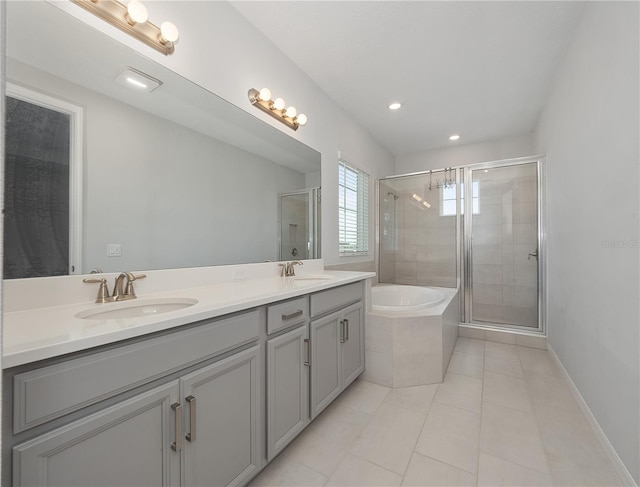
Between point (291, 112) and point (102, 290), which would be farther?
point (291, 112)

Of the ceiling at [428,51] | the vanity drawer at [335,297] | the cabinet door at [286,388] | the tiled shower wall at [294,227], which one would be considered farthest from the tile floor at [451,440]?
the ceiling at [428,51]

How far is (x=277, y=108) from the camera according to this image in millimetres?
1973

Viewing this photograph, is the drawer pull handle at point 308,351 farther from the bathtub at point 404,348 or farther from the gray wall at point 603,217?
the gray wall at point 603,217

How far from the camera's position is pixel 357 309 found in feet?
6.73

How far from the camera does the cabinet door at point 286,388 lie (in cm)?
125

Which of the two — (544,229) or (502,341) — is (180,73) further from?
(502,341)

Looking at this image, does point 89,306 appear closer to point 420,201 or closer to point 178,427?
point 178,427

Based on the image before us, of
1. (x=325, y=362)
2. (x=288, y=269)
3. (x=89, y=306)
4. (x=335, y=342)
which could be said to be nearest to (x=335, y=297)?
(x=335, y=342)

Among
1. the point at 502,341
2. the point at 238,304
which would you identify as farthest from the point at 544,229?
the point at 238,304

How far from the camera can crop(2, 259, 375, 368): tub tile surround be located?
2.19 ft

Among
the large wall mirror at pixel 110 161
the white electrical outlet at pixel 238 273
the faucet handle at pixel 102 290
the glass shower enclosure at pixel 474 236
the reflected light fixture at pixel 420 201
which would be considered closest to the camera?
the large wall mirror at pixel 110 161

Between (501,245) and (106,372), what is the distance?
3787 mm

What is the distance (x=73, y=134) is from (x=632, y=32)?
7.53 feet

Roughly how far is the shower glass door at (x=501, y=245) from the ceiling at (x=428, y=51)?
2.23 feet
